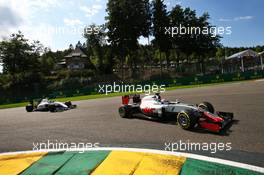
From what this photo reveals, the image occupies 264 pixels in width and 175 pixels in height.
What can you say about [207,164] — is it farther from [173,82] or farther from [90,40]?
[90,40]

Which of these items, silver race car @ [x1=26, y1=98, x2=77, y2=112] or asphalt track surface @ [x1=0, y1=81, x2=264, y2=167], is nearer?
asphalt track surface @ [x1=0, y1=81, x2=264, y2=167]

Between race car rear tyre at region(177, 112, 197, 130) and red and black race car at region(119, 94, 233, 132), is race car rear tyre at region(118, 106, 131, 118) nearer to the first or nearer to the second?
red and black race car at region(119, 94, 233, 132)

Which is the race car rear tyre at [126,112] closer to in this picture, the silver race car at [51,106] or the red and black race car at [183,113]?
the red and black race car at [183,113]

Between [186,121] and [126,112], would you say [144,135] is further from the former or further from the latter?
[126,112]

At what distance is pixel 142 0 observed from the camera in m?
42.8

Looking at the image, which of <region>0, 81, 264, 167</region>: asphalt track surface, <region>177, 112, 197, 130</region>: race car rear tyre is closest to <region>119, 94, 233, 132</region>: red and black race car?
<region>177, 112, 197, 130</region>: race car rear tyre

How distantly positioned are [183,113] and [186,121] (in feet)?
0.77

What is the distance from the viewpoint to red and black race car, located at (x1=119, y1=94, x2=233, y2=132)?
6.60 meters

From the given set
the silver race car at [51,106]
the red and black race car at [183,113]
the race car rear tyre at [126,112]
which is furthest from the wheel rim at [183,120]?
the silver race car at [51,106]

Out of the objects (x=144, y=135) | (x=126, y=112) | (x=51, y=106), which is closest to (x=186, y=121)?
(x=144, y=135)

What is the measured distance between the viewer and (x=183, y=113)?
693 cm

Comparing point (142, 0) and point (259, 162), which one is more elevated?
point (142, 0)

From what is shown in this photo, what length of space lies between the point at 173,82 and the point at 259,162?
2622cm

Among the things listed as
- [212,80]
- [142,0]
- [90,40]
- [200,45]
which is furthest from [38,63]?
[212,80]
